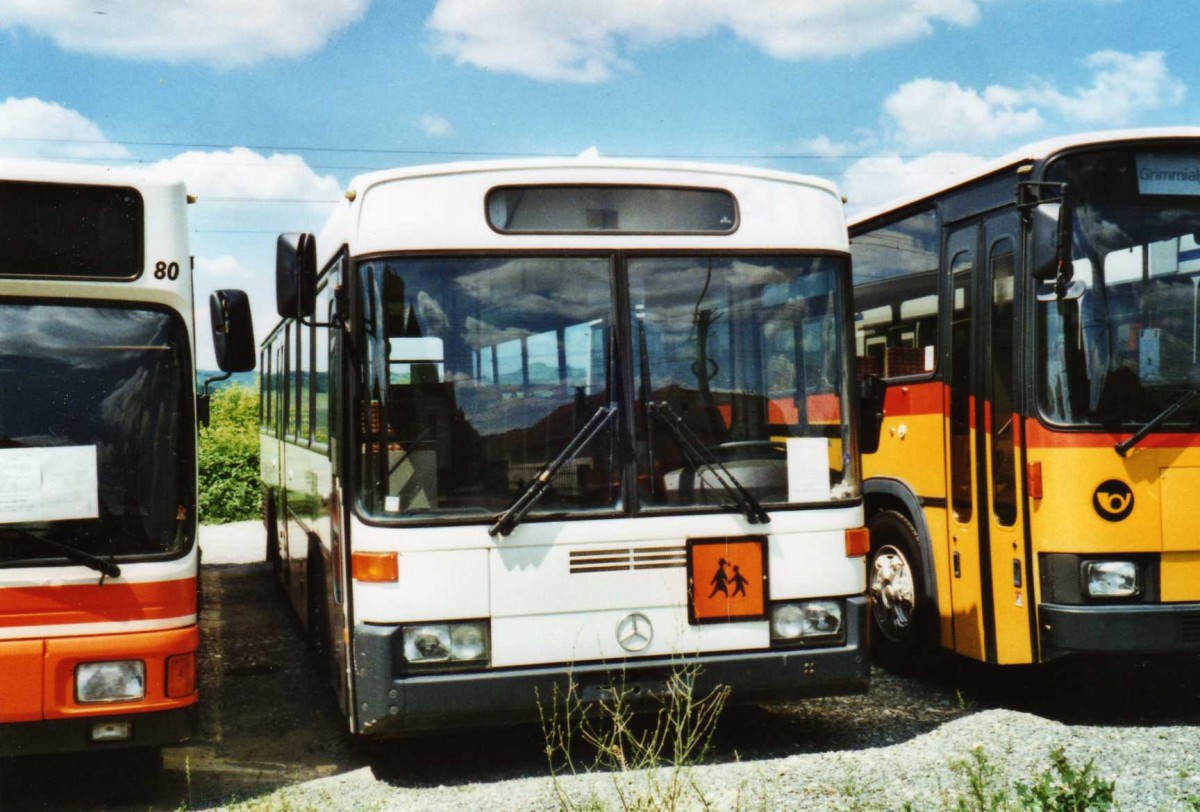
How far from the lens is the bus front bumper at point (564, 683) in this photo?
5.87 metres

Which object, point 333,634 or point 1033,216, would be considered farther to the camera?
point 333,634

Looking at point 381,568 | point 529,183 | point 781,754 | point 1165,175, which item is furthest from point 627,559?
point 1165,175

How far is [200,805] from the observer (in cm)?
598

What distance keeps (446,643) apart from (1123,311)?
148 inches

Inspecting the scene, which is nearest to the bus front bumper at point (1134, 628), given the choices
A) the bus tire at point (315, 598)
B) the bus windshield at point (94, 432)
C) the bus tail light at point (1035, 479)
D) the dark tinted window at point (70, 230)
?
the bus tail light at point (1035, 479)

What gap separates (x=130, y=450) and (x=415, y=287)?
1.43 m

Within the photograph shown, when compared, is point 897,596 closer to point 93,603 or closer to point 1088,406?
point 1088,406

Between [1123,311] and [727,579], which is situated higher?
[1123,311]

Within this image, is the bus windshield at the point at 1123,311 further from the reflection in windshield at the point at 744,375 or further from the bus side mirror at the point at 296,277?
the bus side mirror at the point at 296,277

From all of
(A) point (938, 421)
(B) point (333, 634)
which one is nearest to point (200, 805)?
(B) point (333, 634)

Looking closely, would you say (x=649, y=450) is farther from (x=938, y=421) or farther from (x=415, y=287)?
(x=938, y=421)

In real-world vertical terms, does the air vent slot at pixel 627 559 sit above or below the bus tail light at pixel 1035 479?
→ below

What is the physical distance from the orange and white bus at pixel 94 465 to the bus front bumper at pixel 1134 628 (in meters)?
4.25

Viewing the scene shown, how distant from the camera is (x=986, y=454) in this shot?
24.1 feet
